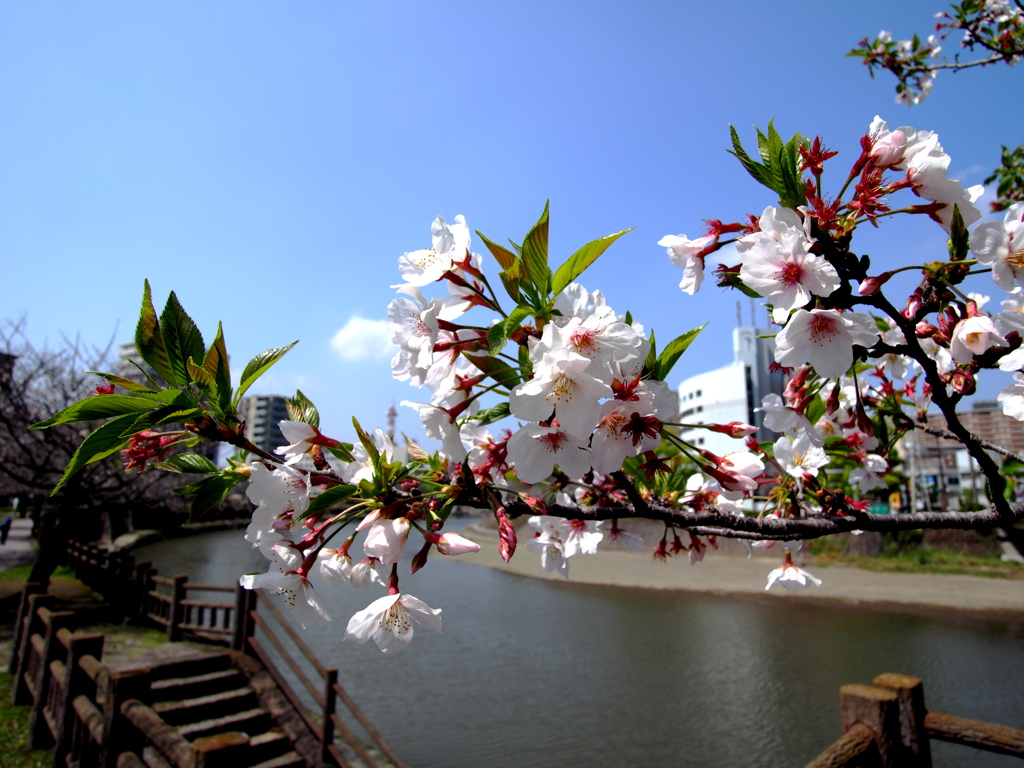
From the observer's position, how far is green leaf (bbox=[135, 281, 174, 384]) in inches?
30.6

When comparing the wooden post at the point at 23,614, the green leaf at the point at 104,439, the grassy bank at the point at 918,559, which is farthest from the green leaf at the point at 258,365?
the grassy bank at the point at 918,559

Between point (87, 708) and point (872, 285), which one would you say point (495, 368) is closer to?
point (872, 285)

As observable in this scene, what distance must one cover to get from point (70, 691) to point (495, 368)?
421cm

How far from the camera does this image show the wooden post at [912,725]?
233 centimetres

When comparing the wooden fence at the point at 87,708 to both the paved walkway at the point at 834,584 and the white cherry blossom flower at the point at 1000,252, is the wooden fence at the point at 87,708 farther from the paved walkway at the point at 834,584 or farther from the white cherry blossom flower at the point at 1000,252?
the paved walkway at the point at 834,584

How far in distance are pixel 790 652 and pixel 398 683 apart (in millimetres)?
6150

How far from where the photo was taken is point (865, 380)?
1675 mm

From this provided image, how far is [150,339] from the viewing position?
0.81 metres

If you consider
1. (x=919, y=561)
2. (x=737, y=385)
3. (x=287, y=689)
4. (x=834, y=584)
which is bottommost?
(x=834, y=584)

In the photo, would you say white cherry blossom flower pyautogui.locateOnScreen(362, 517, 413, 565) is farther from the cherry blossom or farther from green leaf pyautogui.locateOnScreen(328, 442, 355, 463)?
the cherry blossom

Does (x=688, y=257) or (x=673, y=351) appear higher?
(x=688, y=257)

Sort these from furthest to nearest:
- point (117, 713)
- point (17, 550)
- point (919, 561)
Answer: point (919, 561) < point (17, 550) < point (117, 713)

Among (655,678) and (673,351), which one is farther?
(655,678)

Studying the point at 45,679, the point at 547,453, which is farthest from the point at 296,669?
the point at 547,453
